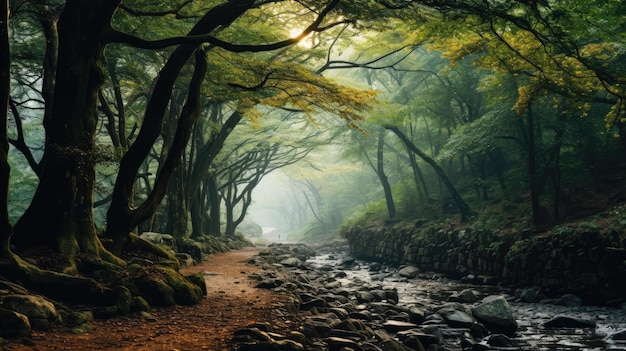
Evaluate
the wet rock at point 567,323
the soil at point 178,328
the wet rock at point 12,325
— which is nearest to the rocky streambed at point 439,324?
the wet rock at point 567,323

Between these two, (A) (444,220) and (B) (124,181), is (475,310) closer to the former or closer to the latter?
(B) (124,181)

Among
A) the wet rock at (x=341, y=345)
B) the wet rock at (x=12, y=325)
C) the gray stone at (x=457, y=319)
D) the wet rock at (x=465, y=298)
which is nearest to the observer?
the wet rock at (x=12, y=325)

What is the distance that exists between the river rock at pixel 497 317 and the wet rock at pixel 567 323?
2.67 feet

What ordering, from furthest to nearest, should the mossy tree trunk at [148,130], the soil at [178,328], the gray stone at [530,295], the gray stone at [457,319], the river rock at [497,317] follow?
1. the gray stone at [530,295]
2. the mossy tree trunk at [148,130]
3. the gray stone at [457,319]
4. the river rock at [497,317]
5. the soil at [178,328]

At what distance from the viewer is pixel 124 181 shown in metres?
7.80

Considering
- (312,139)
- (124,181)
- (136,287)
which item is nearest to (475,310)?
(136,287)

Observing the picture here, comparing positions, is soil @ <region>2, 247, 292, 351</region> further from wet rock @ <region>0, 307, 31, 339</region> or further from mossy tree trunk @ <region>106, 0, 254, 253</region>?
mossy tree trunk @ <region>106, 0, 254, 253</region>

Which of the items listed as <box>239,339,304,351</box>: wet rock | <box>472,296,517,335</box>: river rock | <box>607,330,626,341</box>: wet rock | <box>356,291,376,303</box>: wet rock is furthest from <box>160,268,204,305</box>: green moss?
<box>607,330,626,341</box>: wet rock

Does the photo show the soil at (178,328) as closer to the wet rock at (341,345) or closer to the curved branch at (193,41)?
the wet rock at (341,345)

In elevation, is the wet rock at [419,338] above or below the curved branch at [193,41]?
below

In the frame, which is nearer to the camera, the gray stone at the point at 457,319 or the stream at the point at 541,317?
the stream at the point at 541,317

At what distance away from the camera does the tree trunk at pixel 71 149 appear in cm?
636

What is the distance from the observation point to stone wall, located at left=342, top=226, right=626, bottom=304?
29.5ft

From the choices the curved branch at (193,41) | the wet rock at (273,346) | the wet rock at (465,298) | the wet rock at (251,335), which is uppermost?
the curved branch at (193,41)
